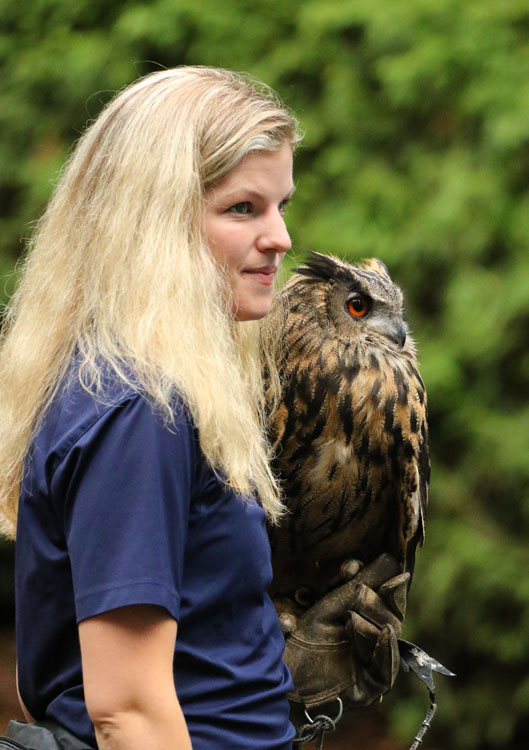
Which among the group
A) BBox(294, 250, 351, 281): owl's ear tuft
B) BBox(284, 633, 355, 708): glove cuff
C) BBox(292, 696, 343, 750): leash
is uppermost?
BBox(294, 250, 351, 281): owl's ear tuft

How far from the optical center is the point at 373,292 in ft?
7.66

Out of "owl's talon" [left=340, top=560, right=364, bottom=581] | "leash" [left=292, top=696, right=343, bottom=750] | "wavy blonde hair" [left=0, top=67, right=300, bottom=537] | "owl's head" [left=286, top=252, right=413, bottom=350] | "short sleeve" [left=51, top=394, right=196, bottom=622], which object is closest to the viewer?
"short sleeve" [left=51, top=394, right=196, bottom=622]

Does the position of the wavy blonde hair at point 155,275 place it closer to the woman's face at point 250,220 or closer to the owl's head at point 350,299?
the woman's face at point 250,220

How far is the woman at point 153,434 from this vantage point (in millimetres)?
1148

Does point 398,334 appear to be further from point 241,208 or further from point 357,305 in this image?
point 241,208

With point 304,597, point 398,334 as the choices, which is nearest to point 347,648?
point 304,597

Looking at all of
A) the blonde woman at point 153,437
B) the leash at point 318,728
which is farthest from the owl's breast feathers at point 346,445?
the blonde woman at point 153,437

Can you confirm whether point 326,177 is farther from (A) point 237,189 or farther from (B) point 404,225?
(A) point 237,189

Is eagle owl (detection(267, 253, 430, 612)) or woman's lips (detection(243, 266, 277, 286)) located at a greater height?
woman's lips (detection(243, 266, 277, 286))

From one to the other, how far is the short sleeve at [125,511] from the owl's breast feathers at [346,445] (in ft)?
3.39

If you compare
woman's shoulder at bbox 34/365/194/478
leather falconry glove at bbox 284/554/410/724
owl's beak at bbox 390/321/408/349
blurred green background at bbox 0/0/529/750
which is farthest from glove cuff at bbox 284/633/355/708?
blurred green background at bbox 0/0/529/750

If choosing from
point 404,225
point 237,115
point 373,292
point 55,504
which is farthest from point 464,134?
point 55,504

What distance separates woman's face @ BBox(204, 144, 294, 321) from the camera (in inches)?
52.2

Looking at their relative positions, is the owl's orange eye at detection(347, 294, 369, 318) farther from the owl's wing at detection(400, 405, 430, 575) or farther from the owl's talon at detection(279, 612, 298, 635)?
the owl's talon at detection(279, 612, 298, 635)
